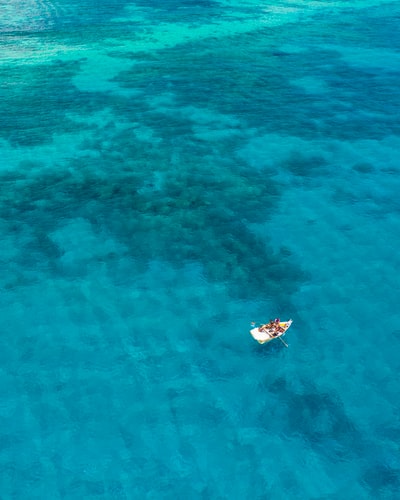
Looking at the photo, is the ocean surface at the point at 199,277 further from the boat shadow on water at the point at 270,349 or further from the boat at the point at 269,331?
the boat at the point at 269,331

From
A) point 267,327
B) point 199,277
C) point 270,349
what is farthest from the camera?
point 199,277

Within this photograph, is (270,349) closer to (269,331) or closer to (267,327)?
(269,331)

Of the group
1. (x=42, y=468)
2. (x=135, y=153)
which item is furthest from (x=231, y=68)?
(x=42, y=468)

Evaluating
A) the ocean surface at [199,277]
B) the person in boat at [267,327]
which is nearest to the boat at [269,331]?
the person in boat at [267,327]

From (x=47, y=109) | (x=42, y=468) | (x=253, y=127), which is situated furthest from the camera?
(x=47, y=109)

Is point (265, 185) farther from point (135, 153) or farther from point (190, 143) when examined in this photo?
point (135, 153)

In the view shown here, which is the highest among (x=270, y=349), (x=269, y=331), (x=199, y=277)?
(x=199, y=277)

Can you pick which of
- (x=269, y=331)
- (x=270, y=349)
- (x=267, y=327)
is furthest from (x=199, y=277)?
(x=270, y=349)
